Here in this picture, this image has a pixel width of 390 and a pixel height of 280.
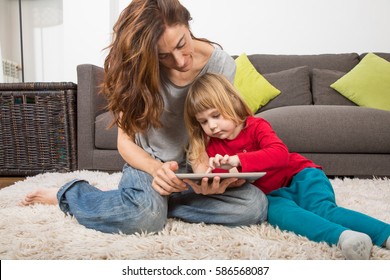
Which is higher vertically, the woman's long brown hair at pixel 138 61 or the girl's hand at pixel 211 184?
the woman's long brown hair at pixel 138 61

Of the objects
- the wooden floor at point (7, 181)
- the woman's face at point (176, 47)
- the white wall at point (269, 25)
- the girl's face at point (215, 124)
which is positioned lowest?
the wooden floor at point (7, 181)

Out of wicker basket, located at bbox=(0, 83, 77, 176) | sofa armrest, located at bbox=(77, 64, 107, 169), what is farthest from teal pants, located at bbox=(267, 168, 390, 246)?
wicker basket, located at bbox=(0, 83, 77, 176)

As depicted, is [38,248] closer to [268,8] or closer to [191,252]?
[191,252]

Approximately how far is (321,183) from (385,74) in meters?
1.48

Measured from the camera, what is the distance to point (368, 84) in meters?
2.01

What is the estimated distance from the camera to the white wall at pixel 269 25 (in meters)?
2.40

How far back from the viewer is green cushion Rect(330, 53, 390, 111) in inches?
77.6

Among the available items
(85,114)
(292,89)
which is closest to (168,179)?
(85,114)

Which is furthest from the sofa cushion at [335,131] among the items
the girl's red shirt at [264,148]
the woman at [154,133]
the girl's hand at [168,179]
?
the girl's hand at [168,179]

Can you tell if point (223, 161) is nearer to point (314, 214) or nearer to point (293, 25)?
point (314, 214)

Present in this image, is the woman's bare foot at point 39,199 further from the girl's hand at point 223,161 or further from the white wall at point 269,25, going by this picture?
the white wall at point 269,25

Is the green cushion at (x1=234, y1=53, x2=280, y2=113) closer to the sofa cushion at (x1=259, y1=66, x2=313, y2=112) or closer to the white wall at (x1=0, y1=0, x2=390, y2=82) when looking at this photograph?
the sofa cushion at (x1=259, y1=66, x2=313, y2=112)

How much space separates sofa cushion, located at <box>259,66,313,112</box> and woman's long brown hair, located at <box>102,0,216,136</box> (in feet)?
4.40

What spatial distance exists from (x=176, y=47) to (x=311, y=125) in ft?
3.32
